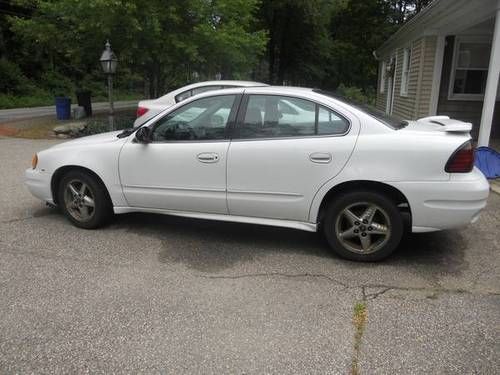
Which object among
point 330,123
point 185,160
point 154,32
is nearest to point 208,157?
point 185,160

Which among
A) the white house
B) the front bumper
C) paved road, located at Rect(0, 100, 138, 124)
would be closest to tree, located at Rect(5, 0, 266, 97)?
paved road, located at Rect(0, 100, 138, 124)

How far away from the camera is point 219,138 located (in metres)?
4.36

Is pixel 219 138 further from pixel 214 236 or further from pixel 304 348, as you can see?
pixel 304 348

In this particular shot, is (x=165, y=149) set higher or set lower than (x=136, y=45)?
lower

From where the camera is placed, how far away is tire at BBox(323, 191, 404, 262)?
12.9ft

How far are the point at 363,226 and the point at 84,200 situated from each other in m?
2.95

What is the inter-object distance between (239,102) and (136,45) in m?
11.0

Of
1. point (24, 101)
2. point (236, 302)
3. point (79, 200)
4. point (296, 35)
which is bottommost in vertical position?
point (236, 302)

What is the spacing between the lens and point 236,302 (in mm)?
3408

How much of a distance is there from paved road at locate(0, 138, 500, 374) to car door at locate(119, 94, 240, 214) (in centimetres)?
47

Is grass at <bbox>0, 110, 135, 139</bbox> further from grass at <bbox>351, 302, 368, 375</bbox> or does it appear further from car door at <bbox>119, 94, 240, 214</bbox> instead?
grass at <bbox>351, 302, 368, 375</bbox>

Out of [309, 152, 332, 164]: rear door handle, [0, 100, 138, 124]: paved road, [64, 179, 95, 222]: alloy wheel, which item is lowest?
[0, 100, 138, 124]: paved road

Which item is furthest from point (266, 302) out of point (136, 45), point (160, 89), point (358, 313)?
point (160, 89)

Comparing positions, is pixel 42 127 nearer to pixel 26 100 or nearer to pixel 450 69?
pixel 450 69
